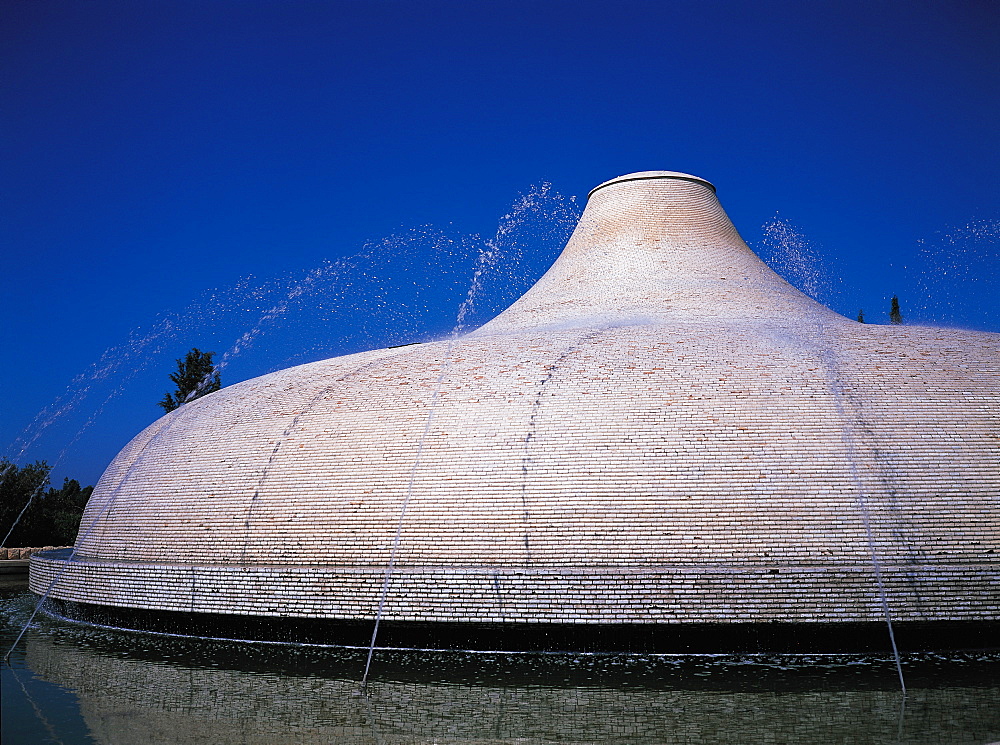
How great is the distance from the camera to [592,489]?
30.9 feet

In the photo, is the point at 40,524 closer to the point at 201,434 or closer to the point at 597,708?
the point at 201,434

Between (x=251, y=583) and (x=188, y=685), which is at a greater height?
(x=251, y=583)

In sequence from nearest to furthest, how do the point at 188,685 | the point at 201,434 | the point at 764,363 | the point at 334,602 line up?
1. the point at 188,685
2. the point at 334,602
3. the point at 764,363
4. the point at 201,434

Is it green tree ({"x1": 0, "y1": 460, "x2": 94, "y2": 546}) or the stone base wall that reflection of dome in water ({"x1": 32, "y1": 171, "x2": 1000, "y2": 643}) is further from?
green tree ({"x1": 0, "y1": 460, "x2": 94, "y2": 546})

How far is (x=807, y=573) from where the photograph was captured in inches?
343

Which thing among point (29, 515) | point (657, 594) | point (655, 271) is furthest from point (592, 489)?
point (29, 515)

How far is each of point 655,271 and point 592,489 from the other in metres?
8.15

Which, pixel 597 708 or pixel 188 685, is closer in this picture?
pixel 597 708

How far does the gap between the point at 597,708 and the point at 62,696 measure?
453 centimetres

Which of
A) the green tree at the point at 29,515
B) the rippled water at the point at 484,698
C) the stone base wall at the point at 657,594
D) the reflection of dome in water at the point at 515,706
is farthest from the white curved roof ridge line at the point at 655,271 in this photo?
the green tree at the point at 29,515

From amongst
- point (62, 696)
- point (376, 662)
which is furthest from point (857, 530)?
point (62, 696)

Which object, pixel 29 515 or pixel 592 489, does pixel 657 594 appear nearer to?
pixel 592 489

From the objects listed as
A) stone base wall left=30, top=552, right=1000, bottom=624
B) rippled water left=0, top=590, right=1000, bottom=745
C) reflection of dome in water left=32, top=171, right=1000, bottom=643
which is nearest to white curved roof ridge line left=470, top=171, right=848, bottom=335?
reflection of dome in water left=32, top=171, right=1000, bottom=643

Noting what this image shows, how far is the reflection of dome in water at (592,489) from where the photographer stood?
8852 mm
